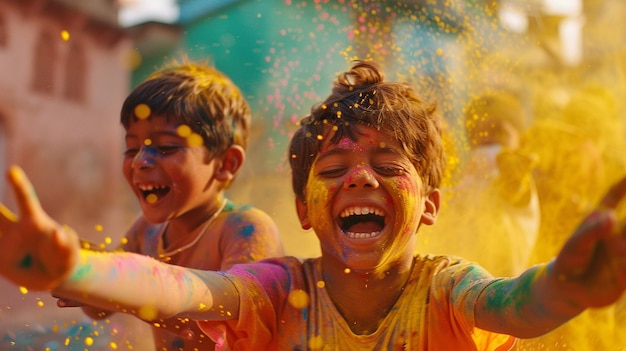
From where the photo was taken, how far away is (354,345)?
110 centimetres

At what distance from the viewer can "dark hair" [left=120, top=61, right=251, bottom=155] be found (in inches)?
60.4

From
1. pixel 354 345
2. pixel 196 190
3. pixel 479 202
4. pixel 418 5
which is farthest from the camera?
pixel 479 202

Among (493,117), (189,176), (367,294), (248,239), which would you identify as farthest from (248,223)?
(493,117)

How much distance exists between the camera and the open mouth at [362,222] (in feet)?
3.56

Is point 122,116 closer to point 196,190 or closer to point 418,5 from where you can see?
point 196,190

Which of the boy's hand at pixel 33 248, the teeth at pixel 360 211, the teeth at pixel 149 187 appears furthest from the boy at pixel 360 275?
the teeth at pixel 149 187

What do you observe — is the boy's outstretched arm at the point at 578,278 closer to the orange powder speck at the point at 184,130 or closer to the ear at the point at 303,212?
the ear at the point at 303,212

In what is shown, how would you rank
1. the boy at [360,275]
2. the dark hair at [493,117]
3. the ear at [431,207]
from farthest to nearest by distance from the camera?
the dark hair at [493,117] < the ear at [431,207] < the boy at [360,275]

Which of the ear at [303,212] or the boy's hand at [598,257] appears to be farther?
the ear at [303,212]

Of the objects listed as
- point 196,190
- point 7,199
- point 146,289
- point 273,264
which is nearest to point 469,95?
point 196,190

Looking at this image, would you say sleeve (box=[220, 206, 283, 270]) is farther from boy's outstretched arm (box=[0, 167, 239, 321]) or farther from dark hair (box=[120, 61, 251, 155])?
boy's outstretched arm (box=[0, 167, 239, 321])

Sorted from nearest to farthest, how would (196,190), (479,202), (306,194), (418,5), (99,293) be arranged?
(99,293) < (306,194) < (196,190) < (418,5) < (479,202)

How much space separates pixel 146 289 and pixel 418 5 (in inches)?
44.9

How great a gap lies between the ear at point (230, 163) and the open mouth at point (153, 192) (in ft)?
0.48
